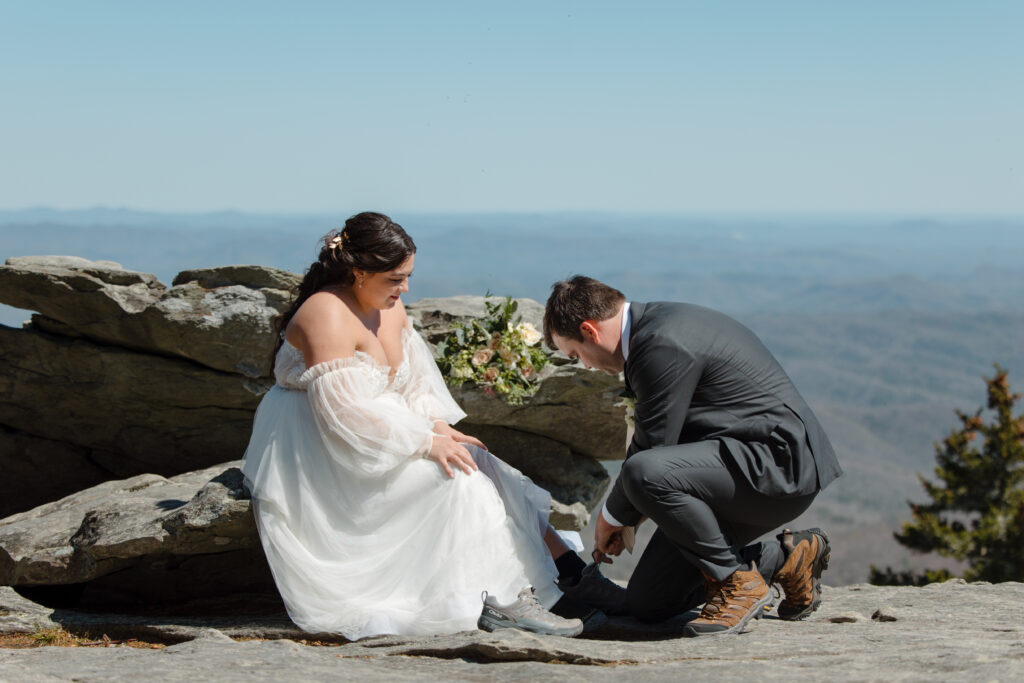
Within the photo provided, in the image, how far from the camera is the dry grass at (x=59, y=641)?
581 centimetres

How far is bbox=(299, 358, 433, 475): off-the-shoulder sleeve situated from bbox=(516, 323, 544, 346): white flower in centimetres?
303

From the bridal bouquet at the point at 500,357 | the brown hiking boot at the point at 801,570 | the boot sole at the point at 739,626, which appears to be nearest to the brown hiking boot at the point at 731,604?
the boot sole at the point at 739,626

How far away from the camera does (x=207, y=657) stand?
4633 mm

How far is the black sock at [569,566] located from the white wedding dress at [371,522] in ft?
0.46

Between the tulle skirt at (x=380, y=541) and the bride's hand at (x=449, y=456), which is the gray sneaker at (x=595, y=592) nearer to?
the tulle skirt at (x=380, y=541)

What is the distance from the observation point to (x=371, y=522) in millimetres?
5613

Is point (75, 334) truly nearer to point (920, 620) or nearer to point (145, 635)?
point (145, 635)

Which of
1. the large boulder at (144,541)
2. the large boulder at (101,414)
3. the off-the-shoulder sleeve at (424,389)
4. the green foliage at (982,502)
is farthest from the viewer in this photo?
the green foliage at (982,502)

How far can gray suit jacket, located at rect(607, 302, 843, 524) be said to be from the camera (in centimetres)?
505

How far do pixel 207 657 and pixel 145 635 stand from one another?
1.67 meters

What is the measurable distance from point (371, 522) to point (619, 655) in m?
1.82

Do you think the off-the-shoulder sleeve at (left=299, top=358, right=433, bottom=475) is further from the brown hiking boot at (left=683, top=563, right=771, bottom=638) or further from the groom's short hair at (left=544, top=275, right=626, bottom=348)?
the brown hiking boot at (left=683, top=563, right=771, bottom=638)

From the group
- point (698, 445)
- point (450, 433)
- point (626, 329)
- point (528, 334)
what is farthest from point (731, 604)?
point (528, 334)

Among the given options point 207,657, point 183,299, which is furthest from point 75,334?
point 207,657
